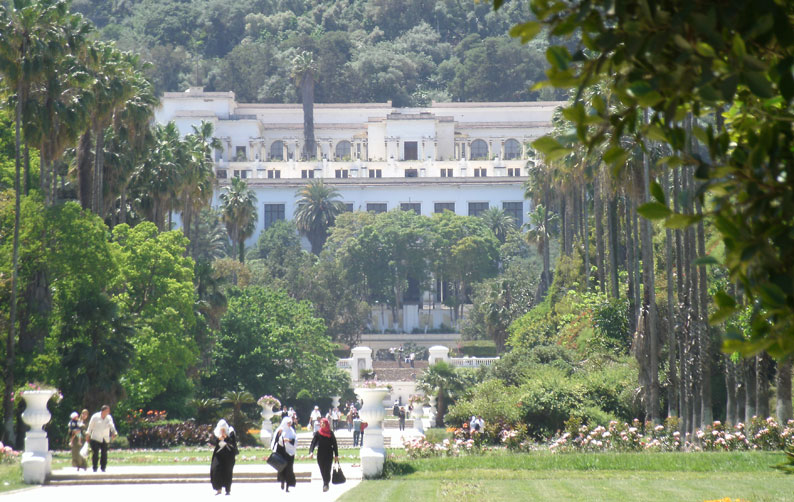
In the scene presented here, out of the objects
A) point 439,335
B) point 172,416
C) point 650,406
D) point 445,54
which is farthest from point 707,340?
point 445,54

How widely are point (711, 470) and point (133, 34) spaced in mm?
146222

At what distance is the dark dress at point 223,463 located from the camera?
18125 mm

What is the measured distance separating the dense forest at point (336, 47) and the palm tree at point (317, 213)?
132ft

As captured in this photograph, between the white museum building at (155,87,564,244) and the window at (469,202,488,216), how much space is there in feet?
0.33

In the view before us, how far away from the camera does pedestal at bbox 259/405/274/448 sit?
38.6 metres

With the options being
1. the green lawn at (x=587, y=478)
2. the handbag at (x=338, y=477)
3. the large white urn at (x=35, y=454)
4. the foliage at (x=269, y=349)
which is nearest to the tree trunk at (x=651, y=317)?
the green lawn at (x=587, y=478)

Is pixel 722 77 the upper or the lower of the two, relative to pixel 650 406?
upper

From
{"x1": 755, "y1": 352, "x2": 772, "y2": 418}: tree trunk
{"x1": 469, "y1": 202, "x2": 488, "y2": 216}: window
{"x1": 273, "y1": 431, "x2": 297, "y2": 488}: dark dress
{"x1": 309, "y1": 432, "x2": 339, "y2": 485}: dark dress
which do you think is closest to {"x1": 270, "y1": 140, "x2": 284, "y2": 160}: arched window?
{"x1": 469, "y1": 202, "x2": 488, "y2": 216}: window

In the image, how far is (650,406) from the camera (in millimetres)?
31500

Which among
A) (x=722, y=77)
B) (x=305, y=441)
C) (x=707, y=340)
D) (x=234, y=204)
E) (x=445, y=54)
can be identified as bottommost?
(x=305, y=441)

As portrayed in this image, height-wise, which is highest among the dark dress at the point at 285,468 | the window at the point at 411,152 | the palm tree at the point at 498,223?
the window at the point at 411,152

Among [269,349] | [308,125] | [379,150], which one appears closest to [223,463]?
[269,349]

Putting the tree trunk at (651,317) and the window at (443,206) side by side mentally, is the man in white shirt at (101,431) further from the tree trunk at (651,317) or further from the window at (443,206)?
the window at (443,206)

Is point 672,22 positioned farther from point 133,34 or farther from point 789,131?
point 133,34
